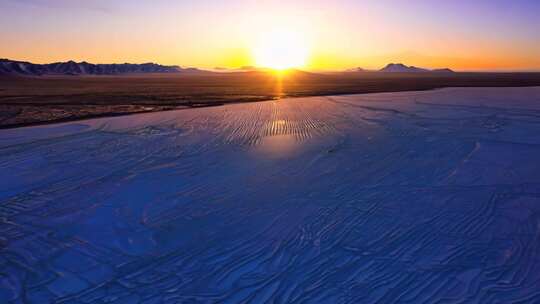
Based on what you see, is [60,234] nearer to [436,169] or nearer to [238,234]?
[238,234]

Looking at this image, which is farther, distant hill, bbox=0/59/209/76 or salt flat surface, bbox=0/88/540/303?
distant hill, bbox=0/59/209/76

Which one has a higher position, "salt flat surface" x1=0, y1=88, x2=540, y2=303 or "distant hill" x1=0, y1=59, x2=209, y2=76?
"distant hill" x1=0, y1=59, x2=209, y2=76

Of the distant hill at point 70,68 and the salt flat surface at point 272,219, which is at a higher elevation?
the distant hill at point 70,68

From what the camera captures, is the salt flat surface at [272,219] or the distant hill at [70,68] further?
the distant hill at [70,68]

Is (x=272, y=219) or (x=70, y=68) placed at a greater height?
(x=70, y=68)

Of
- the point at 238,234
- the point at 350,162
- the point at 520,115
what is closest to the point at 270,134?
the point at 350,162
